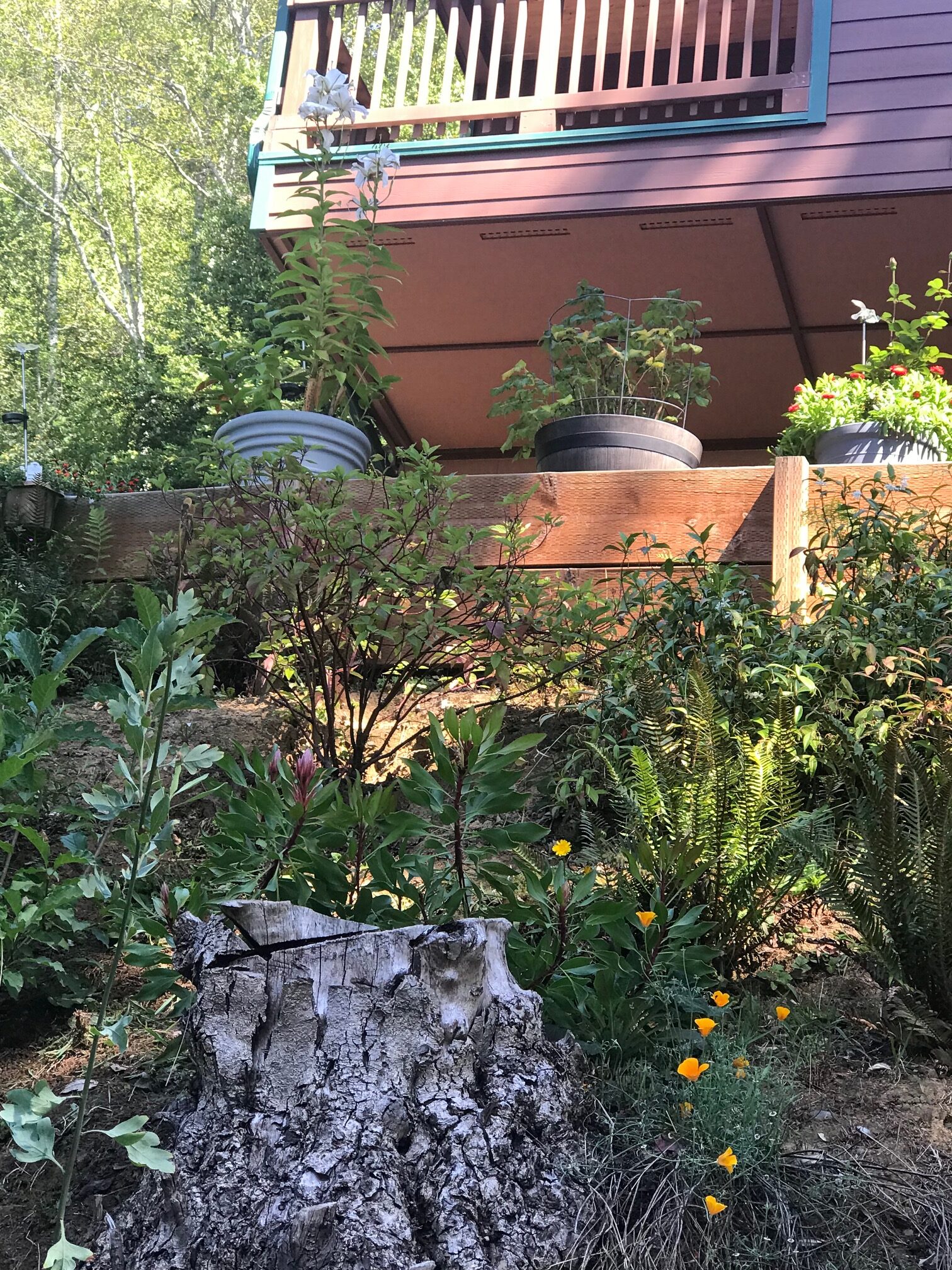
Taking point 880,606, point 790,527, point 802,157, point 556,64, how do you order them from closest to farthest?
point 880,606 < point 790,527 < point 802,157 < point 556,64

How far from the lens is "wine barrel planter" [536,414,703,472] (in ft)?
15.1

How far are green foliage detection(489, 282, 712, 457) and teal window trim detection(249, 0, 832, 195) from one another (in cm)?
114

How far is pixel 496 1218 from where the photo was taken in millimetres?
1690

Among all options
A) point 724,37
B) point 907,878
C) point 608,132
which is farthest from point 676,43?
point 907,878

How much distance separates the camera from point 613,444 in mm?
4605

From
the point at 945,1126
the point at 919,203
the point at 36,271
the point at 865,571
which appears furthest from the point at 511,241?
the point at 36,271

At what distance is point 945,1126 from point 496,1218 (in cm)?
89

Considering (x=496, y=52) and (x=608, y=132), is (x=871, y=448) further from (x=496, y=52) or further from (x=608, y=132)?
(x=496, y=52)

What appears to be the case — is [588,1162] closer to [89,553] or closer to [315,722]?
[315,722]

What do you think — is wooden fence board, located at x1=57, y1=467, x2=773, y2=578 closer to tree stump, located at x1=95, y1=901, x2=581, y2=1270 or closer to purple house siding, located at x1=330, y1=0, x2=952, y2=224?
purple house siding, located at x1=330, y1=0, x2=952, y2=224

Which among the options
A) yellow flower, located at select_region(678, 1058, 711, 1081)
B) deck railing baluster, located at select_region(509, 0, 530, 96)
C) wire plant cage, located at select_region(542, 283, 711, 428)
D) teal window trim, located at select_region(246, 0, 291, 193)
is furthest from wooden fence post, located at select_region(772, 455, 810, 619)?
teal window trim, located at select_region(246, 0, 291, 193)

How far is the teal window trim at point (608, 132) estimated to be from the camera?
5.77m

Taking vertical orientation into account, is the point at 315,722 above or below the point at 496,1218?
above

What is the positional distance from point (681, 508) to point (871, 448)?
92 cm
